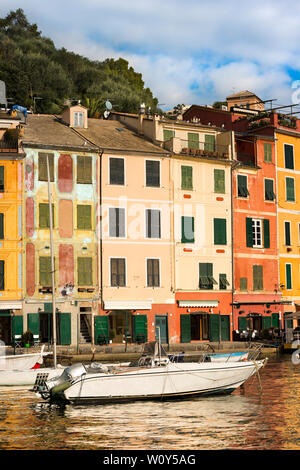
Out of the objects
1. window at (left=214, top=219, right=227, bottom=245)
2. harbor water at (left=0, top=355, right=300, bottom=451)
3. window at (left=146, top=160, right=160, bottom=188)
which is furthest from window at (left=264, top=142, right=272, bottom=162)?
harbor water at (left=0, top=355, right=300, bottom=451)

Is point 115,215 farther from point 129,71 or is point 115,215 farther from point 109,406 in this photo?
point 129,71

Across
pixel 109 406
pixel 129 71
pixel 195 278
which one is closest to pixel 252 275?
pixel 195 278

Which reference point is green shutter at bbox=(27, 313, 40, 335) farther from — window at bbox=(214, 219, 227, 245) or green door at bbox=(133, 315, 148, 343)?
window at bbox=(214, 219, 227, 245)

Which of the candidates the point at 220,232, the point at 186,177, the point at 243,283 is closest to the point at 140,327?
the point at 243,283

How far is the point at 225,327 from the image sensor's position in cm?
5678

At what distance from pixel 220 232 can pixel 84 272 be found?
459 inches

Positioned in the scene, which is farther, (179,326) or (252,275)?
(252,275)

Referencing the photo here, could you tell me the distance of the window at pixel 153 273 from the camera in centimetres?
5422

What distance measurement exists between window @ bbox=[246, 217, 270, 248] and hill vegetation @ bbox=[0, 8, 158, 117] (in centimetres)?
1949

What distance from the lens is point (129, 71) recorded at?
11288 centimetres

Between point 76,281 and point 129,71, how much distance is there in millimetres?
67389

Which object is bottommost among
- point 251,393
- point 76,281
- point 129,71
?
point 251,393

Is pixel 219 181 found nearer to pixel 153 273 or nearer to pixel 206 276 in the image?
pixel 206 276

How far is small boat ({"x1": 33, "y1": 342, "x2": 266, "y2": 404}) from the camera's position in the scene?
94.4ft
